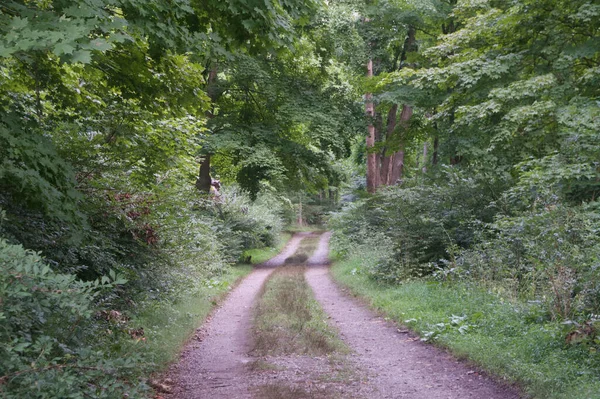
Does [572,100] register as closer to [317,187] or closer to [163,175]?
[163,175]

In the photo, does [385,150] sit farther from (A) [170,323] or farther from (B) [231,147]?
(A) [170,323]

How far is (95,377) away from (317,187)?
1782 centimetres

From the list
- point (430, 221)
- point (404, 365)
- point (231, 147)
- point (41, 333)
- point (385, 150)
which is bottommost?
point (404, 365)

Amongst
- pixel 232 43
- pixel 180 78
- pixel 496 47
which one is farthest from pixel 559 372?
pixel 496 47

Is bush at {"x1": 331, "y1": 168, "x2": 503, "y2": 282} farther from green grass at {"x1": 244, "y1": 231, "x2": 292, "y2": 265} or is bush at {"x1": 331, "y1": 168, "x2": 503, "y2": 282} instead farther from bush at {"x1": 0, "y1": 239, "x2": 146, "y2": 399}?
green grass at {"x1": 244, "y1": 231, "x2": 292, "y2": 265}

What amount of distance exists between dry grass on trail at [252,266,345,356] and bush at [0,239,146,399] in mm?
4365

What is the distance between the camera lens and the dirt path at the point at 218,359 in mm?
6602

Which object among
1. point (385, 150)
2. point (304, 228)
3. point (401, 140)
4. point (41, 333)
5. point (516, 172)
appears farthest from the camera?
point (304, 228)

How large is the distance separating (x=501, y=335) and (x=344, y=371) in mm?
2372

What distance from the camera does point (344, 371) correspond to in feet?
23.0

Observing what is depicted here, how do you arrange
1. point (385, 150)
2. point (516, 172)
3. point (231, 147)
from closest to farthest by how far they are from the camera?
point (516, 172)
point (231, 147)
point (385, 150)

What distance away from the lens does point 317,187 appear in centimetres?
2153

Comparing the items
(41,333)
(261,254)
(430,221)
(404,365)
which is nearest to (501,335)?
(404,365)

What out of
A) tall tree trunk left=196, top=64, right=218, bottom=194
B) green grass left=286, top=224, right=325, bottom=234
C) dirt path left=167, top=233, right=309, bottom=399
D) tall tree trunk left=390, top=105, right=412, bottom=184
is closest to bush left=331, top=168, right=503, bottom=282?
tall tree trunk left=390, top=105, right=412, bottom=184
